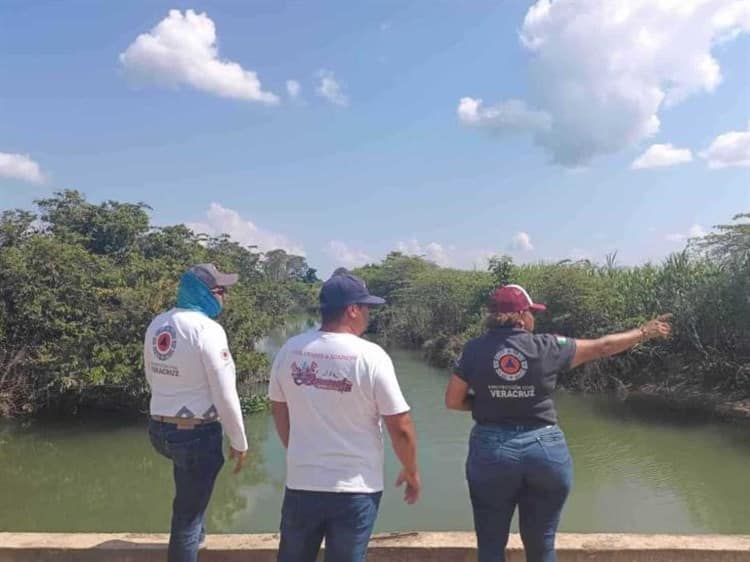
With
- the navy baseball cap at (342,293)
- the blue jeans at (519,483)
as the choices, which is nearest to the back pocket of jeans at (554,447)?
the blue jeans at (519,483)

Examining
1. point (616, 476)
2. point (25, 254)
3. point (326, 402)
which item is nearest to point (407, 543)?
point (326, 402)

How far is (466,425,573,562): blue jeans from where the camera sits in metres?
2.17

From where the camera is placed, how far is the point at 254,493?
820cm

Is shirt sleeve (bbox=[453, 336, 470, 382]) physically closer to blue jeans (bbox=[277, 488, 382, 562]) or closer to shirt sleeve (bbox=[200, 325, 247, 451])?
blue jeans (bbox=[277, 488, 382, 562])

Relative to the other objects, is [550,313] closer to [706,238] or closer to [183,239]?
[706,238]

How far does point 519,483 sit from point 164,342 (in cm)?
137

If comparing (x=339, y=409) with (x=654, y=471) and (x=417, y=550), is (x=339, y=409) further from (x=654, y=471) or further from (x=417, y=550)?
(x=654, y=471)

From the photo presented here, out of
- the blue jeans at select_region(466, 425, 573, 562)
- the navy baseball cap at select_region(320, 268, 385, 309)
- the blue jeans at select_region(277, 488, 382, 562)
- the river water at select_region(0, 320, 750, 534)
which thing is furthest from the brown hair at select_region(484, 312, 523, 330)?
the river water at select_region(0, 320, 750, 534)

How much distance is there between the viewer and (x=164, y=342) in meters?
2.37

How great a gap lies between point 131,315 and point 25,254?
242cm

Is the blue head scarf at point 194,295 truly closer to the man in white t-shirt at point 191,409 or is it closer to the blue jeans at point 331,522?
the man in white t-shirt at point 191,409

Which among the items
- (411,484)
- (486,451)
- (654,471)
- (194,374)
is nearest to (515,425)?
(486,451)

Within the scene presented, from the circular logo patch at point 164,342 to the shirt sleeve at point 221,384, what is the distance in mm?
118

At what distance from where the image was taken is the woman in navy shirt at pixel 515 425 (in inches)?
86.0
